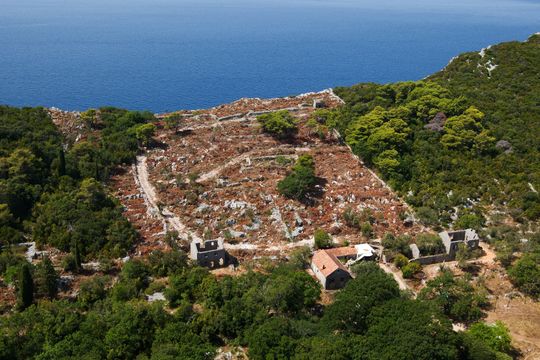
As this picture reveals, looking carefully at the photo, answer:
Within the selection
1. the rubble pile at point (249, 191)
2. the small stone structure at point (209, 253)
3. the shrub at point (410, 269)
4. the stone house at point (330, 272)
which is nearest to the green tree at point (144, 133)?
the rubble pile at point (249, 191)

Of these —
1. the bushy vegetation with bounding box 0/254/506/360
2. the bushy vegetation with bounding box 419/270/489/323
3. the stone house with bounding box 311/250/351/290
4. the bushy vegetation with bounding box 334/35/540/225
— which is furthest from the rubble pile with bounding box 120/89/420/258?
the bushy vegetation with bounding box 419/270/489/323

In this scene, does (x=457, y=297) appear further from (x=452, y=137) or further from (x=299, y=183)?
(x=452, y=137)

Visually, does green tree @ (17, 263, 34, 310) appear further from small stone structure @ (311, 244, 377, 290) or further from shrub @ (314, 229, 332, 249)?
shrub @ (314, 229, 332, 249)

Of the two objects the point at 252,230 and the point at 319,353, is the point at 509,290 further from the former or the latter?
the point at 252,230

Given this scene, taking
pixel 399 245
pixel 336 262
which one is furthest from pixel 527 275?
pixel 336 262

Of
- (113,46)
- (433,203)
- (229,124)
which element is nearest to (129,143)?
(229,124)

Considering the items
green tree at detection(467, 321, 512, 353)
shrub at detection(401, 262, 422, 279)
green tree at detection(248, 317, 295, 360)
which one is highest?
green tree at detection(248, 317, 295, 360)
